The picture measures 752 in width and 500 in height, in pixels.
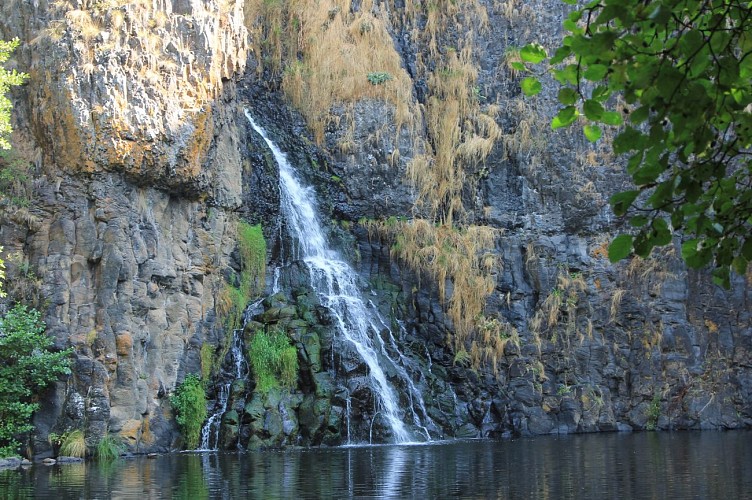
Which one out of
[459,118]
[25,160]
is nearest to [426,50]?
[459,118]

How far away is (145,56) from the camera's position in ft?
70.5

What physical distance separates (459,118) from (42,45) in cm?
1579

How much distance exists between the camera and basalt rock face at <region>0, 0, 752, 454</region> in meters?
20.3

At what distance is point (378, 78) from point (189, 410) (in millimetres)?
15023

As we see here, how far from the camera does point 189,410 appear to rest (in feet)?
69.3

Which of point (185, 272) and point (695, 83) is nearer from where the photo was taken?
point (695, 83)

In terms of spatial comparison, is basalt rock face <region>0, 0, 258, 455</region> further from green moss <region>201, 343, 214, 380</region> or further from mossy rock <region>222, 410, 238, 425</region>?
mossy rock <region>222, 410, 238, 425</region>

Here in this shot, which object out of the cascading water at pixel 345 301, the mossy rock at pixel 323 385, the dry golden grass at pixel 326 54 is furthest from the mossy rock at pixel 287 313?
the dry golden grass at pixel 326 54

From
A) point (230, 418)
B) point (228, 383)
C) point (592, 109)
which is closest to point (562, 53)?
point (592, 109)

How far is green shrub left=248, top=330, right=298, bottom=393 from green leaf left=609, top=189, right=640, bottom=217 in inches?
747

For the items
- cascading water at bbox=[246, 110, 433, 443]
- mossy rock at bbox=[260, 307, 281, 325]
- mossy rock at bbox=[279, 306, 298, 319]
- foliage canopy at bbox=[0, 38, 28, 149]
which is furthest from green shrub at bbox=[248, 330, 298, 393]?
foliage canopy at bbox=[0, 38, 28, 149]

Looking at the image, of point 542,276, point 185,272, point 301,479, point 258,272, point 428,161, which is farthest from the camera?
point 428,161

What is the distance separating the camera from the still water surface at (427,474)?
458 inches

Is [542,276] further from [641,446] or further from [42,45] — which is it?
[42,45]
